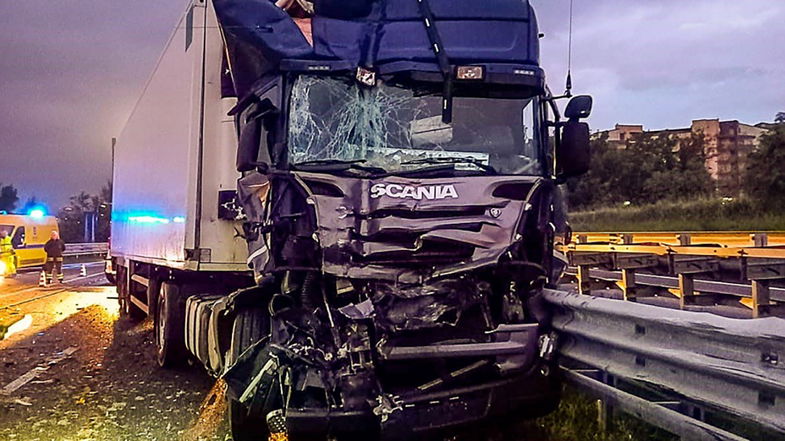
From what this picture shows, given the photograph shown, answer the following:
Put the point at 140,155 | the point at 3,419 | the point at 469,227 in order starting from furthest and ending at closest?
the point at 140,155
the point at 3,419
the point at 469,227

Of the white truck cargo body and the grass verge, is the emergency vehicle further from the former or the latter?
the white truck cargo body

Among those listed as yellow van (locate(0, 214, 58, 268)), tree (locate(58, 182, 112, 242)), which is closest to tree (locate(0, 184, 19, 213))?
tree (locate(58, 182, 112, 242))

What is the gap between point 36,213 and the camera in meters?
31.5

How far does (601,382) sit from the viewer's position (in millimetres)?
4176

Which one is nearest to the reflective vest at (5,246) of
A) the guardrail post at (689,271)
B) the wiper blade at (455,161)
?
the guardrail post at (689,271)

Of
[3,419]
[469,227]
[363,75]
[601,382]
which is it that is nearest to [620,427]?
[601,382]

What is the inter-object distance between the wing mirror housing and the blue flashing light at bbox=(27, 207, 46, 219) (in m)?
29.6

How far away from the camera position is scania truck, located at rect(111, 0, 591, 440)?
4.75m

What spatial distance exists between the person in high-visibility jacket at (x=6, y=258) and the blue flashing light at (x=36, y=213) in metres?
2.72

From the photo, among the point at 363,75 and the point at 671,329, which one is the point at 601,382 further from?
the point at 363,75

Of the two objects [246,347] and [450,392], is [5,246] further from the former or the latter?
[450,392]

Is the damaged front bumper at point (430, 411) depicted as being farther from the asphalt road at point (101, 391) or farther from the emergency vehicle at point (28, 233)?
the emergency vehicle at point (28, 233)

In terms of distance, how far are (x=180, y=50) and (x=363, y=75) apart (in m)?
3.45

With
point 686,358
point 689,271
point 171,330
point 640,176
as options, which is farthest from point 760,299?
point 640,176
